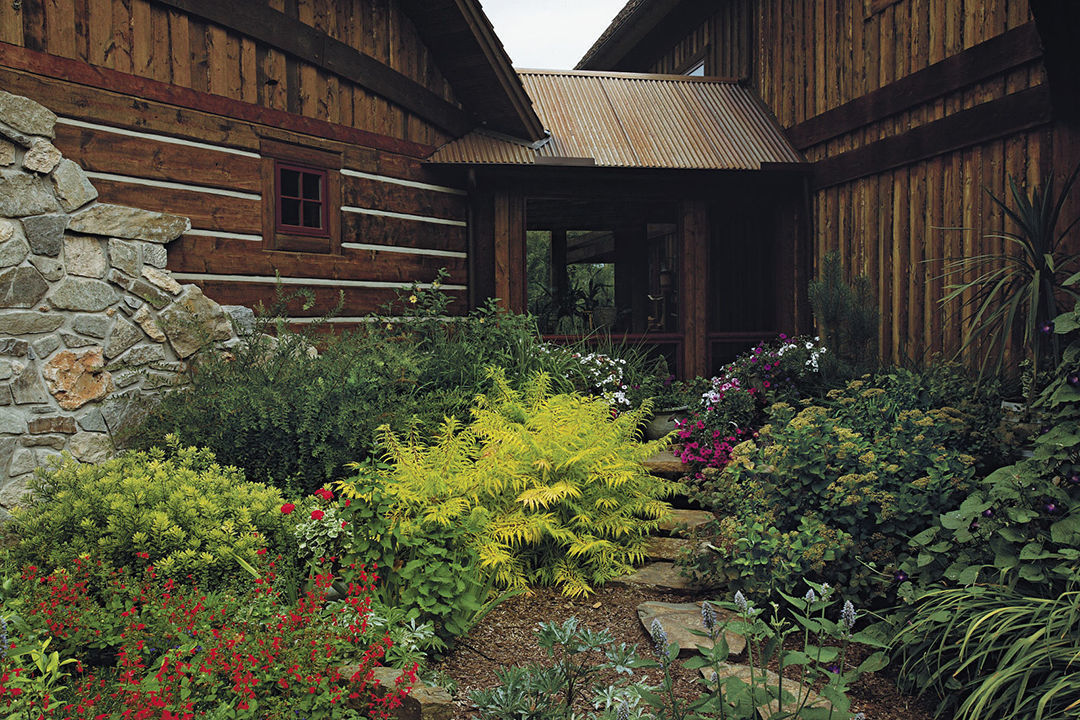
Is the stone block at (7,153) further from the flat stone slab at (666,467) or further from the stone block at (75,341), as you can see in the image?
the flat stone slab at (666,467)

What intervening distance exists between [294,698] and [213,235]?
402cm

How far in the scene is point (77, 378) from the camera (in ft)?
15.0

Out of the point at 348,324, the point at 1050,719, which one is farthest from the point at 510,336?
the point at 1050,719

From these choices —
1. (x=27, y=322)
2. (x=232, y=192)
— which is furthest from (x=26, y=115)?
(x=232, y=192)

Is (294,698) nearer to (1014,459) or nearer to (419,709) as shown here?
(419,709)

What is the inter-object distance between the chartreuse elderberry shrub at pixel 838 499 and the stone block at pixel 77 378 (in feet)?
12.4

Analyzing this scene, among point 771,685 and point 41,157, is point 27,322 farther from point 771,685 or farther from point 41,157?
point 771,685

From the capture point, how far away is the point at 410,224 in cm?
727

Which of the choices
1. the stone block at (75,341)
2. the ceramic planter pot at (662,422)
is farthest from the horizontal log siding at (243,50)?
the ceramic planter pot at (662,422)

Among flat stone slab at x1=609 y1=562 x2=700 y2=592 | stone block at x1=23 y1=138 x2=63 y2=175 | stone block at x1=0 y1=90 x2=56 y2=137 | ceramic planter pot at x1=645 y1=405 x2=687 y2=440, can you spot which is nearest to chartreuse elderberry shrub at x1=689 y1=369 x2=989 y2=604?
flat stone slab at x1=609 y1=562 x2=700 y2=592

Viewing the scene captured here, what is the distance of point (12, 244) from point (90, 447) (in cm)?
127

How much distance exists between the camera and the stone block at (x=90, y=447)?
4.54 meters

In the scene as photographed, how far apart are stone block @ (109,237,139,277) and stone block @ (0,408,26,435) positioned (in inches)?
42.5

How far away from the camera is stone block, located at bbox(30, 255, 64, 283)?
14.4 feet
